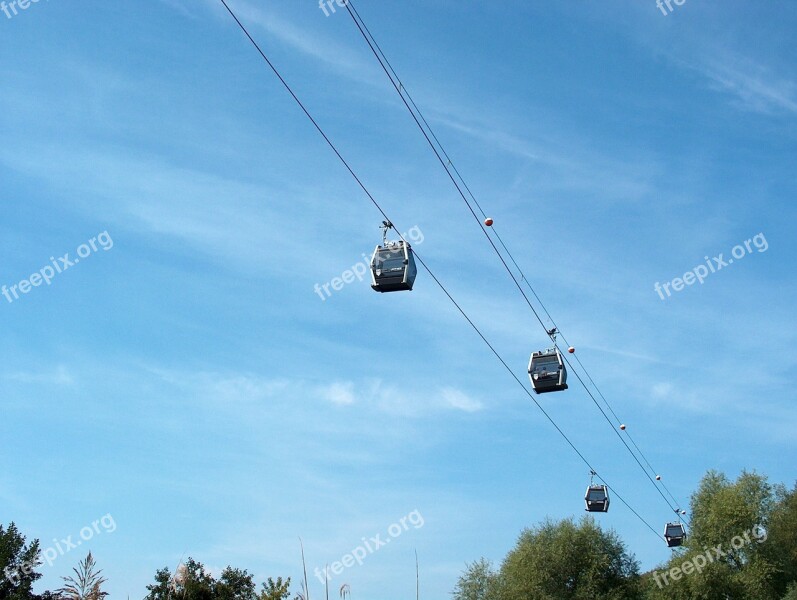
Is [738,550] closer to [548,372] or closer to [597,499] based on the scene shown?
[597,499]

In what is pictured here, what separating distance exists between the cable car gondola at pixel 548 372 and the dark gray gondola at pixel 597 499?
16125 millimetres

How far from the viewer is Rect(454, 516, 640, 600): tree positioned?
65562mm

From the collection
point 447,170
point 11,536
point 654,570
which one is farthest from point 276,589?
point 654,570

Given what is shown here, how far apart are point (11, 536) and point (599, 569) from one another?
46.6 meters

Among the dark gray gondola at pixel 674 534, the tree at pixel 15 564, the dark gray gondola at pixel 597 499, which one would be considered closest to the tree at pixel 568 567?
the dark gray gondola at pixel 674 534

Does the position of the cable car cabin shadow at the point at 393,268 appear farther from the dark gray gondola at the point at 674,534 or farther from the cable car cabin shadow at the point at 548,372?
the dark gray gondola at the point at 674,534

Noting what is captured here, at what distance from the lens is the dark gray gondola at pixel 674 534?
53.7m

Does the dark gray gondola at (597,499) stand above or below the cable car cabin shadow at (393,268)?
below

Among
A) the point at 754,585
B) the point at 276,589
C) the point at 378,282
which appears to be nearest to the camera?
the point at 378,282

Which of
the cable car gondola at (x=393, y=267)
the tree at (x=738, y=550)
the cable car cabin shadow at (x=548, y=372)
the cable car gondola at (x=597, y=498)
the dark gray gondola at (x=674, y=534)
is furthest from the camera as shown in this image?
the tree at (x=738, y=550)

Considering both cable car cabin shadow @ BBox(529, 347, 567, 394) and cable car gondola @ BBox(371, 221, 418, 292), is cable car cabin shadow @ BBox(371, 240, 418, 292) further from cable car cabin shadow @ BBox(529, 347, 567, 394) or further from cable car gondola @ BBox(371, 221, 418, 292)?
cable car cabin shadow @ BBox(529, 347, 567, 394)

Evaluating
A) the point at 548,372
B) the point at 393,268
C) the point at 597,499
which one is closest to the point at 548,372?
the point at 548,372

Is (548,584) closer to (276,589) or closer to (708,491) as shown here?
(708,491)

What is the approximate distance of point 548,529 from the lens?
7025 cm
